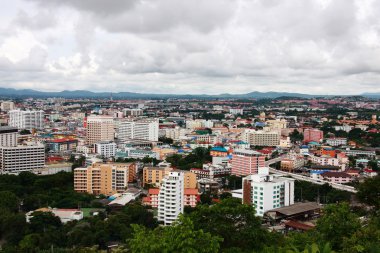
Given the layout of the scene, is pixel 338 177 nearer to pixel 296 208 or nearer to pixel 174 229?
pixel 296 208

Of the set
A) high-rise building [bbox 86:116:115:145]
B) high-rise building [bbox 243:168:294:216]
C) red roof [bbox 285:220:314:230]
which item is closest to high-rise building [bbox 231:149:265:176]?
high-rise building [bbox 243:168:294:216]

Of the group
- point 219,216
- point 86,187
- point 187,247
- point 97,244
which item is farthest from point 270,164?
point 187,247

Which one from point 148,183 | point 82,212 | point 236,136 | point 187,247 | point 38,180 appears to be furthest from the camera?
point 236,136

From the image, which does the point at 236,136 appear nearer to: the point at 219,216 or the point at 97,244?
the point at 97,244

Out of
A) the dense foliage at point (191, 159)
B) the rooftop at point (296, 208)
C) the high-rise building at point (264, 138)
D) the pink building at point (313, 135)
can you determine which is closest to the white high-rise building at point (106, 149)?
the dense foliage at point (191, 159)

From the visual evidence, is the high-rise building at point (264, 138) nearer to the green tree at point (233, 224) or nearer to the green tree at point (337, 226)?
the green tree at point (337, 226)
